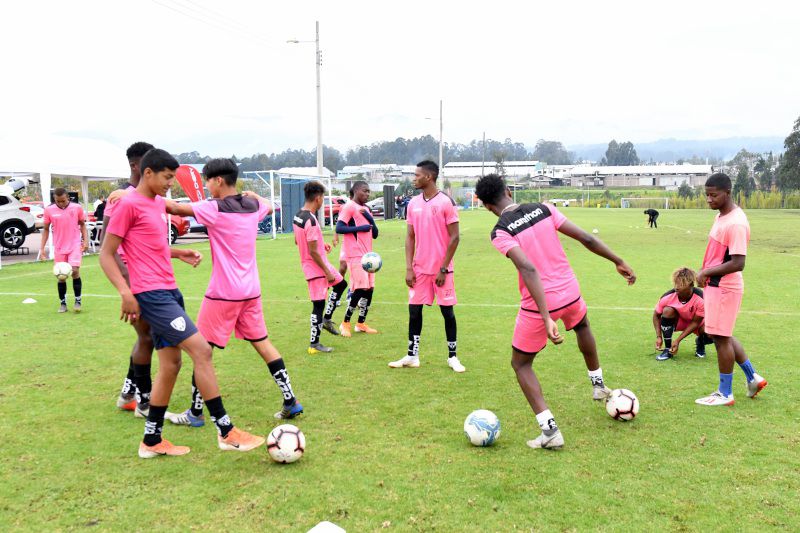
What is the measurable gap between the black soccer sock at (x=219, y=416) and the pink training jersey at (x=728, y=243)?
446 cm

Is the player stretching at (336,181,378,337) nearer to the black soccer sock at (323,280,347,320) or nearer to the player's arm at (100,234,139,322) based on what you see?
the black soccer sock at (323,280,347,320)

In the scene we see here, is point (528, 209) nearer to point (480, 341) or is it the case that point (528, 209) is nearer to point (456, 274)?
point (480, 341)

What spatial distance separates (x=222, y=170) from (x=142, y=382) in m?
2.10

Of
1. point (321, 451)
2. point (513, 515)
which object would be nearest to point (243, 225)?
point (321, 451)

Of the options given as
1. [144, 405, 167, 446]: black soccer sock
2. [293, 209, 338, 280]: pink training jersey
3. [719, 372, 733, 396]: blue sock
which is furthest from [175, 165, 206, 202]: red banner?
[719, 372, 733, 396]: blue sock

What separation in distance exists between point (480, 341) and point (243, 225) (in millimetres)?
4464

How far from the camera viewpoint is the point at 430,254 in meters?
7.25

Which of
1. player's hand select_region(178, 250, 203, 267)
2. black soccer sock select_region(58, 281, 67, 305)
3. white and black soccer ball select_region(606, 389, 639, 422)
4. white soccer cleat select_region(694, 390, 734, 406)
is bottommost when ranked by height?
white soccer cleat select_region(694, 390, 734, 406)

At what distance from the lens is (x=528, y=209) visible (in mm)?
5055

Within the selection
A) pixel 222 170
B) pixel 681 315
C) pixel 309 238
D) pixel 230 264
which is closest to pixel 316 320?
pixel 309 238

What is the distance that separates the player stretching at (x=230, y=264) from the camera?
513 centimetres

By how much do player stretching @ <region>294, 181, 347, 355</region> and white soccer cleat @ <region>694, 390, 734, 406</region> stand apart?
4.33m

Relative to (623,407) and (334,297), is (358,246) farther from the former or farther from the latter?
(623,407)

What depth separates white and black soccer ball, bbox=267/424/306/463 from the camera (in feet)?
15.3
